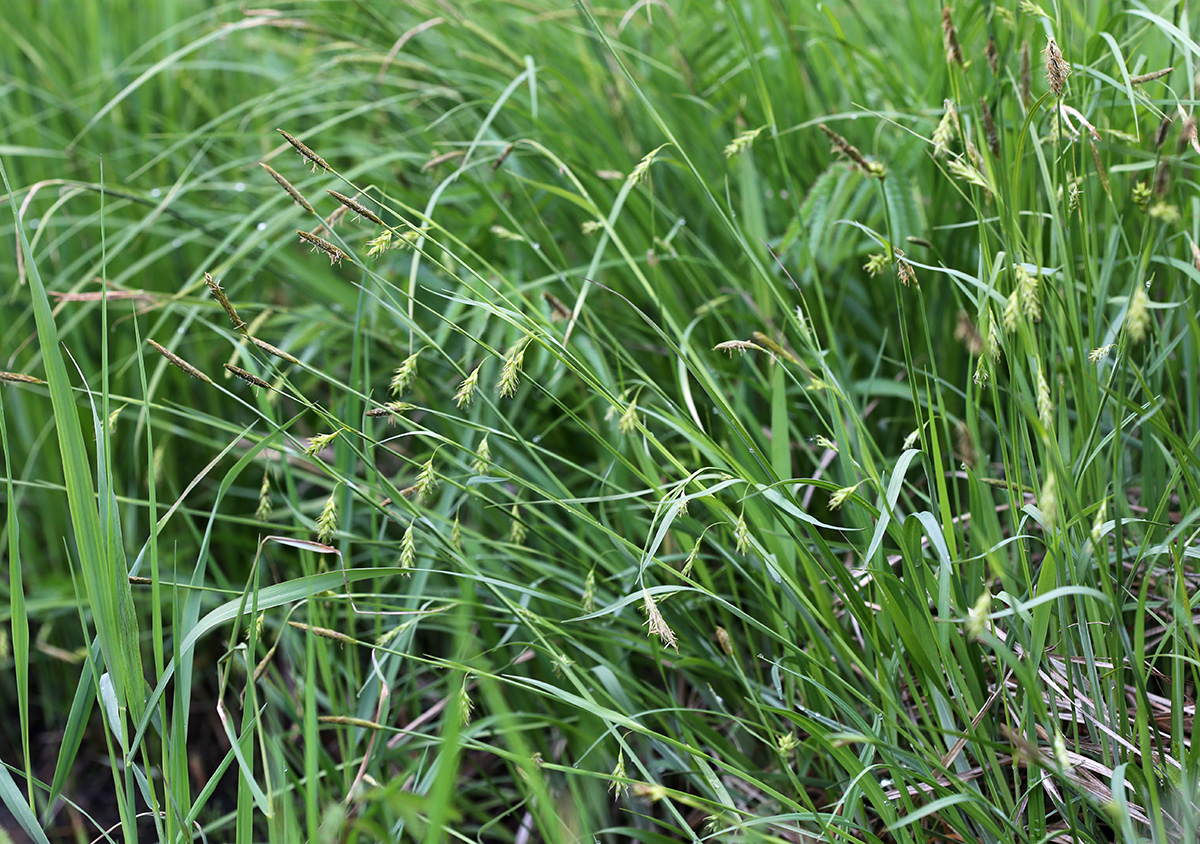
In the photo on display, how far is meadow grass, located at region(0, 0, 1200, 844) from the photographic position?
86cm

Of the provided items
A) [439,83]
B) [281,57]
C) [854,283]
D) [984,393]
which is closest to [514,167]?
[439,83]

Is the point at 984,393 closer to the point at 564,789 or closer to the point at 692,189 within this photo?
the point at 692,189

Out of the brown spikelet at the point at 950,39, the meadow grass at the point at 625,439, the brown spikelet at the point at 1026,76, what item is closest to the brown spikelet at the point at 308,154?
the meadow grass at the point at 625,439

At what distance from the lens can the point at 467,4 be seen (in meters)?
1.92

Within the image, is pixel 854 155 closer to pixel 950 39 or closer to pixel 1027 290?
pixel 950 39

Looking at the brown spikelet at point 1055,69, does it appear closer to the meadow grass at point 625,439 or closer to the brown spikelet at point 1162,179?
the meadow grass at point 625,439

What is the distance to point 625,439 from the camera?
1.37 m

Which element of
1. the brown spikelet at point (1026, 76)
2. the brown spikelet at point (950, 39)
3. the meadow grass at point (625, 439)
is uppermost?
the brown spikelet at point (950, 39)

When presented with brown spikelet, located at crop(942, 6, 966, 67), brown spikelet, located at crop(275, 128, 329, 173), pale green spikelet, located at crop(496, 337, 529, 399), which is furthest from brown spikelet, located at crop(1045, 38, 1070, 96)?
brown spikelet, located at crop(275, 128, 329, 173)

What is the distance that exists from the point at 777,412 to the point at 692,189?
65 centimetres

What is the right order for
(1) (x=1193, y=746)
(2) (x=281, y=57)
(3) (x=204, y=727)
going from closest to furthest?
(1) (x=1193, y=746), (3) (x=204, y=727), (2) (x=281, y=57)

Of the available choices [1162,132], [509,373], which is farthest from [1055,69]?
[509,373]

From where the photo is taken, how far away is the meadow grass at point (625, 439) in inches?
33.9

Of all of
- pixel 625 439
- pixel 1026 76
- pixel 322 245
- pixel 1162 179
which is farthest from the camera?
pixel 625 439
